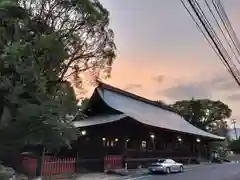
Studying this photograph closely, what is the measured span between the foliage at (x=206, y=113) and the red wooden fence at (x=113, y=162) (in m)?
43.8

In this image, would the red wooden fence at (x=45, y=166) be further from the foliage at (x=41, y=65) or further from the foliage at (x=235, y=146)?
the foliage at (x=235, y=146)

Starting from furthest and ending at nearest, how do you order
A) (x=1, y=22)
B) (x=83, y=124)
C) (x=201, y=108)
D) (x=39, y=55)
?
(x=201, y=108)
(x=83, y=124)
(x=39, y=55)
(x=1, y=22)

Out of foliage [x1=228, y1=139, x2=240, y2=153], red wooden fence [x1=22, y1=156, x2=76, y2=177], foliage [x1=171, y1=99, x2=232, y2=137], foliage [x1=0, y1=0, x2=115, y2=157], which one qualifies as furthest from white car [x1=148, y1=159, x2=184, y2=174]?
foliage [x1=228, y1=139, x2=240, y2=153]

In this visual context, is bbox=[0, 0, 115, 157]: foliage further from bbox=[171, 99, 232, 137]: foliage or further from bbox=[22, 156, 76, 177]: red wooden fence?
bbox=[171, 99, 232, 137]: foliage

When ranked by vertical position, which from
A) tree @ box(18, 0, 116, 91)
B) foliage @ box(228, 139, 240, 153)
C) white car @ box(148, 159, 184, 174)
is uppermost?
tree @ box(18, 0, 116, 91)

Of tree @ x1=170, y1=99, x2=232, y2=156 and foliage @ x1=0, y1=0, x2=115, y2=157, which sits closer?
foliage @ x1=0, y1=0, x2=115, y2=157

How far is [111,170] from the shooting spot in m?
25.6

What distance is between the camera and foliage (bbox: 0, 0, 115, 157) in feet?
55.5

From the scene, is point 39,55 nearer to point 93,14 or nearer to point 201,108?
point 93,14

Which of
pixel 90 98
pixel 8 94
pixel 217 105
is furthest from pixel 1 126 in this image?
pixel 217 105

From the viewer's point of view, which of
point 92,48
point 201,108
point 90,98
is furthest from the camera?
point 201,108

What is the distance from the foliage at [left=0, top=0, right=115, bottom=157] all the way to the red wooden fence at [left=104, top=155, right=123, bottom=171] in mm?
7588

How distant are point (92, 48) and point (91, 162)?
29.4ft

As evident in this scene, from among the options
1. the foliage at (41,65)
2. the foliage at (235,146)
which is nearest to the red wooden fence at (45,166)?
the foliage at (41,65)
